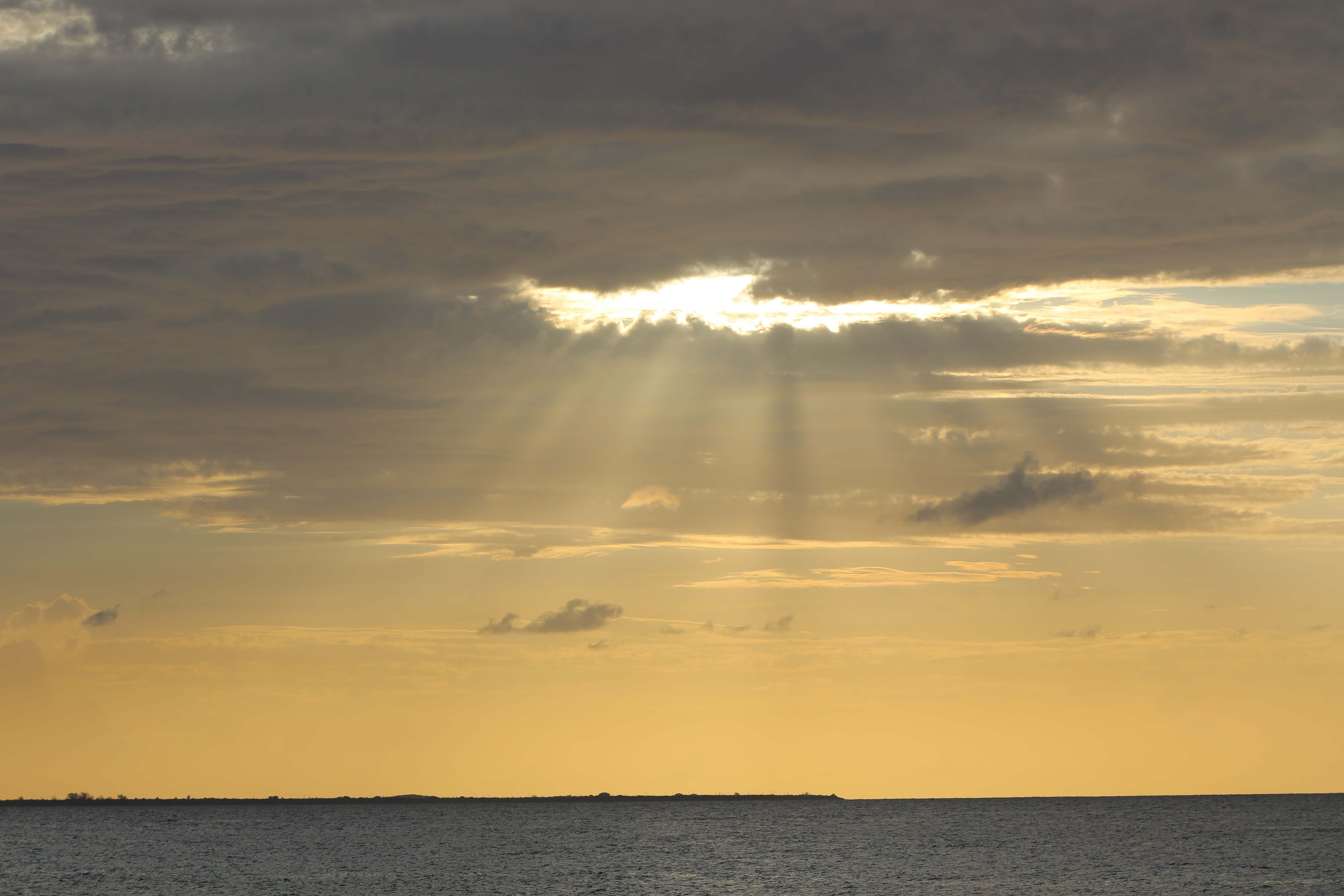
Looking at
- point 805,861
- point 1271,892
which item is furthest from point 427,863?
point 1271,892

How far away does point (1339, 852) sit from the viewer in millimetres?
194875

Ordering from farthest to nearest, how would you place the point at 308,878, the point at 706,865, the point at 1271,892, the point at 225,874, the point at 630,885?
1. the point at 706,865
2. the point at 225,874
3. the point at 308,878
4. the point at 630,885
5. the point at 1271,892

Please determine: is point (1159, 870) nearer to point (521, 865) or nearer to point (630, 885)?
point (630, 885)

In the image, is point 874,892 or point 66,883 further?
point 66,883

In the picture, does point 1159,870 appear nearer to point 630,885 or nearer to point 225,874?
point 630,885

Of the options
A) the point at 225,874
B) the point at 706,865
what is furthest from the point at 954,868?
the point at 225,874

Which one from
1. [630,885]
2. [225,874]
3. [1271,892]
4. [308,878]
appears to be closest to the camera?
[1271,892]

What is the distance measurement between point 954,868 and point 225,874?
3884 inches

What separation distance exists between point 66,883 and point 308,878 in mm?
28054

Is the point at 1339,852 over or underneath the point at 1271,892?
over

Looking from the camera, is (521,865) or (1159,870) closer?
(1159,870)

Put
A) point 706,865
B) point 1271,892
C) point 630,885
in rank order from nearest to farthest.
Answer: point 1271,892 < point 630,885 < point 706,865

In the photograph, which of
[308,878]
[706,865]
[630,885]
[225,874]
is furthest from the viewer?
[706,865]

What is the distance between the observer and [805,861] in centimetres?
19825
